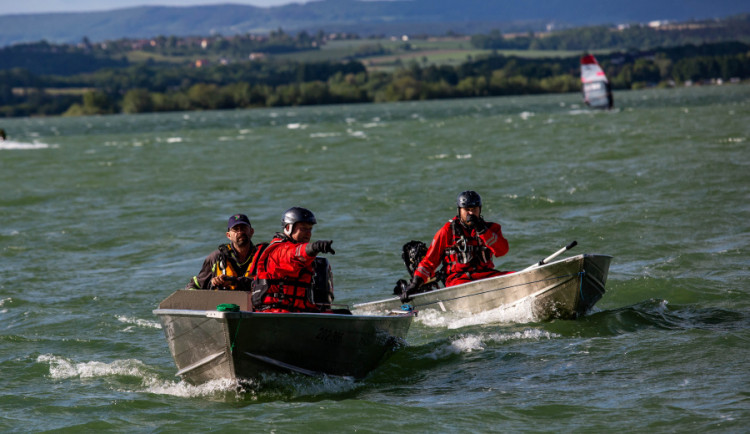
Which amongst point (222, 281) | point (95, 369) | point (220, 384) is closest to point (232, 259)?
point (222, 281)

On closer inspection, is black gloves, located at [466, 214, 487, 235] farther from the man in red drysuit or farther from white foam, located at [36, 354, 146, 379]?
white foam, located at [36, 354, 146, 379]

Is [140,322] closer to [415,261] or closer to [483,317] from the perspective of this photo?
[415,261]

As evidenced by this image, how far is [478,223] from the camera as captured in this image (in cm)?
1248

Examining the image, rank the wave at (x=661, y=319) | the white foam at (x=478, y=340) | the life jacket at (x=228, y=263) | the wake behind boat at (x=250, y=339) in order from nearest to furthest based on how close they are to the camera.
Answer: the wake behind boat at (x=250, y=339), the life jacket at (x=228, y=263), the white foam at (x=478, y=340), the wave at (x=661, y=319)

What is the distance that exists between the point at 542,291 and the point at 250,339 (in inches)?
187

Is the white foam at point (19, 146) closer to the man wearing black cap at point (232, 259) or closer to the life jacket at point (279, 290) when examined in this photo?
the man wearing black cap at point (232, 259)

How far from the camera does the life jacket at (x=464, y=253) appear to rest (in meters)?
12.8

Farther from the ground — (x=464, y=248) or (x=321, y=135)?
(x=464, y=248)

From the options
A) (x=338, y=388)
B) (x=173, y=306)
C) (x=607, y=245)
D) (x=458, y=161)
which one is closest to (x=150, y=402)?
(x=173, y=306)

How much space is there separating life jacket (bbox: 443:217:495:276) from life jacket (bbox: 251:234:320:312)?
337 cm

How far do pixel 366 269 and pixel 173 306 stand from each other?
8.59m

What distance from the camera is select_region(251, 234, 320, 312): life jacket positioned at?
9.85 metres

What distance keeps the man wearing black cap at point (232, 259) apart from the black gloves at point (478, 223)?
293 centimetres

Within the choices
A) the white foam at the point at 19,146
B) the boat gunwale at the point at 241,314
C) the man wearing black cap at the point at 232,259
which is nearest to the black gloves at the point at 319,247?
the boat gunwale at the point at 241,314
